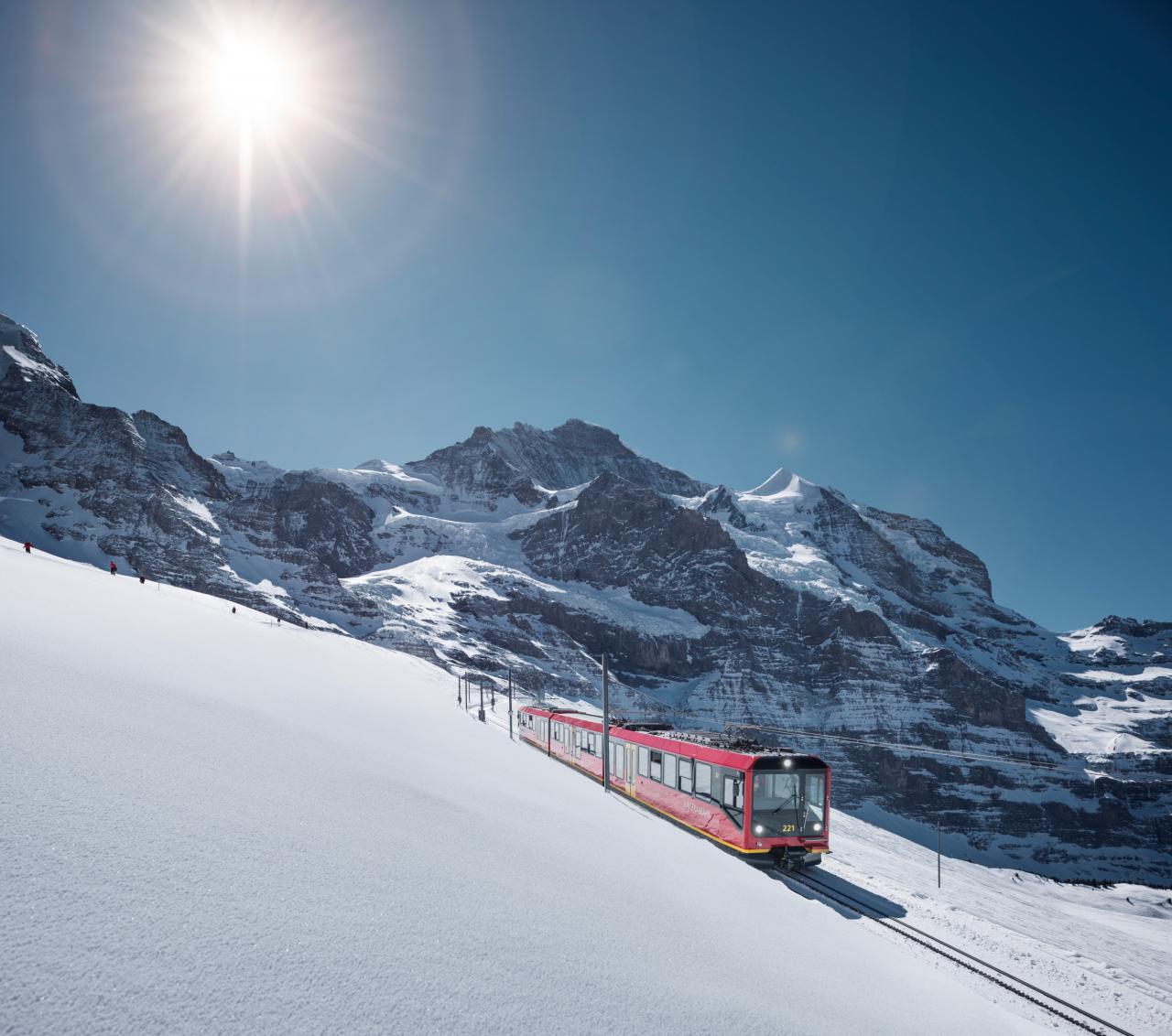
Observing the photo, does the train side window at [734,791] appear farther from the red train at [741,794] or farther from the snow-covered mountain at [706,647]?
the snow-covered mountain at [706,647]

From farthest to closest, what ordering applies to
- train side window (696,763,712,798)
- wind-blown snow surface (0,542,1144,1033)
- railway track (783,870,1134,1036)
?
train side window (696,763,712,798)
railway track (783,870,1134,1036)
wind-blown snow surface (0,542,1144,1033)

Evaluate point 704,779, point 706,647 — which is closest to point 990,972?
point 704,779

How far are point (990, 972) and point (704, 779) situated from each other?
9387 millimetres

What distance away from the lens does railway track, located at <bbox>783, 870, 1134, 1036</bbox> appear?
11.9 meters

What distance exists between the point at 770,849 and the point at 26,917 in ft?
67.5

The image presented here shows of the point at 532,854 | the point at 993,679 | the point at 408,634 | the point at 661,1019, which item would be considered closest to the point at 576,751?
the point at 532,854

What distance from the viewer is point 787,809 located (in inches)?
759

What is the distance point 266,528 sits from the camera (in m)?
172

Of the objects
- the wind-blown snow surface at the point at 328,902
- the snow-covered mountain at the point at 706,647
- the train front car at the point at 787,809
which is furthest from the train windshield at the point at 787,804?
Answer: the snow-covered mountain at the point at 706,647

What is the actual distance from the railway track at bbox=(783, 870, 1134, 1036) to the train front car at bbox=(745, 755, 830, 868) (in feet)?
5.64

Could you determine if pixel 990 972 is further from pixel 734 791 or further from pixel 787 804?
pixel 734 791

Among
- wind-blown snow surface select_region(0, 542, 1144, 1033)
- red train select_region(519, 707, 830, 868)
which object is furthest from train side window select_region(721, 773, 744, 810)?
wind-blown snow surface select_region(0, 542, 1144, 1033)

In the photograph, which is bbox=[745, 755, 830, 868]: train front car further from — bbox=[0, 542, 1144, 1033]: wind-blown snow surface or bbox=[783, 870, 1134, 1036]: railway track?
bbox=[0, 542, 1144, 1033]: wind-blown snow surface

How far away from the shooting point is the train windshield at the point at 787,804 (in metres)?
19.1
